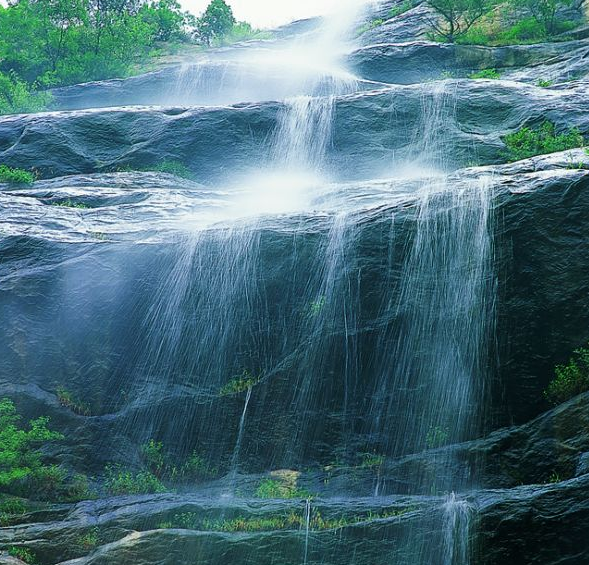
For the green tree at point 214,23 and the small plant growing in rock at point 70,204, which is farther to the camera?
the green tree at point 214,23

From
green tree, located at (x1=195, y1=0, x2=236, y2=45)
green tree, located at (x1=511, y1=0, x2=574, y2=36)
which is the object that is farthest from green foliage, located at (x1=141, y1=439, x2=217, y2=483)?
green tree, located at (x1=195, y1=0, x2=236, y2=45)

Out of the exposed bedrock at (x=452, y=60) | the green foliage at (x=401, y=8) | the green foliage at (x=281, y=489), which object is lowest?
the green foliage at (x=281, y=489)

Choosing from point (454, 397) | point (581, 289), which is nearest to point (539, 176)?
point (581, 289)

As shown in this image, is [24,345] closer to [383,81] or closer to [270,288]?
[270,288]

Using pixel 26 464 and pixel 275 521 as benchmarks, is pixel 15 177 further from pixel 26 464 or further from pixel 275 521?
pixel 275 521

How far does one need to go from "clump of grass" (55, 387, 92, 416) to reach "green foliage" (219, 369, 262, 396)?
2.58m

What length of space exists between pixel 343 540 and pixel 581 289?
5.76 m

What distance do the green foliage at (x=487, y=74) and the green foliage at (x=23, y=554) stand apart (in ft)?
63.5

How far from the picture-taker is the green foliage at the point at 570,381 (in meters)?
11.0

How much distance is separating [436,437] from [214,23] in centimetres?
3284

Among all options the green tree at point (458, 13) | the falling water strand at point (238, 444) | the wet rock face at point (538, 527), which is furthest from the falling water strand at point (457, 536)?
the green tree at point (458, 13)

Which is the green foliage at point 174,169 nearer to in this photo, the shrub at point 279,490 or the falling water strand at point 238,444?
the falling water strand at point 238,444

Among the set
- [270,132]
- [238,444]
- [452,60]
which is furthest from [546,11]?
[238,444]

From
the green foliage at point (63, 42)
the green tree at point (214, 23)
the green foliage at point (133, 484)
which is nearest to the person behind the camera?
the green foliage at point (133, 484)
